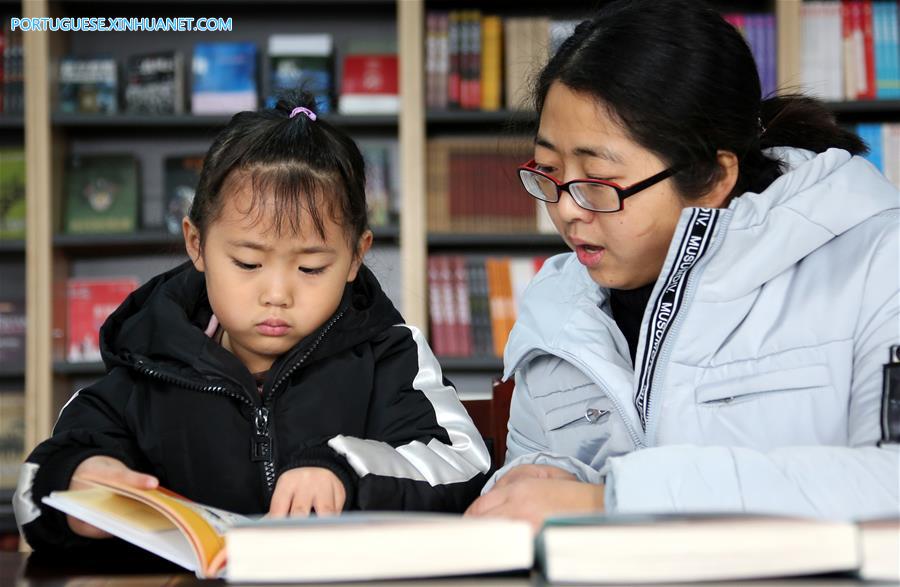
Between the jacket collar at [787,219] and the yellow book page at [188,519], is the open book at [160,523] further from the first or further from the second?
the jacket collar at [787,219]

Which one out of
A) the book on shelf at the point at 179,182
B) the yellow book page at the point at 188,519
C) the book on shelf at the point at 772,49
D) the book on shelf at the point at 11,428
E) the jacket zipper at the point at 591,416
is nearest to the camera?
the yellow book page at the point at 188,519

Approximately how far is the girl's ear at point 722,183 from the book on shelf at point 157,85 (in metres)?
2.38

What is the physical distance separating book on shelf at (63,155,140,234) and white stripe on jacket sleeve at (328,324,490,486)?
2116mm

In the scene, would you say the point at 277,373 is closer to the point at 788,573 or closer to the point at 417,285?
the point at 788,573

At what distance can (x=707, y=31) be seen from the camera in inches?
49.9

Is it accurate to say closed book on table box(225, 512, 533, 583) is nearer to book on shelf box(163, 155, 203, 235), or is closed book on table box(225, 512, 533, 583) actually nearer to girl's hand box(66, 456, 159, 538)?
girl's hand box(66, 456, 159, 538)

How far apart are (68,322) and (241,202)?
7.01ft

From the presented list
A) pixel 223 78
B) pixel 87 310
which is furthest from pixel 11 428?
pixel 223 78

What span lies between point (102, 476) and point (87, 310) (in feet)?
7.74

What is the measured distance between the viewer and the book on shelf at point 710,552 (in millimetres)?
647

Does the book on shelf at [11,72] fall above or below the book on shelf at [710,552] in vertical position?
above

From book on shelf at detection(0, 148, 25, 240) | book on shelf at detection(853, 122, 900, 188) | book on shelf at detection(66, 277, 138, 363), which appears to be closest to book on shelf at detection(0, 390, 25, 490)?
book on shelf at detection(66, 277, 138, 363)

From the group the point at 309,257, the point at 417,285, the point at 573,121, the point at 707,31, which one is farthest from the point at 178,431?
the point at 417,285

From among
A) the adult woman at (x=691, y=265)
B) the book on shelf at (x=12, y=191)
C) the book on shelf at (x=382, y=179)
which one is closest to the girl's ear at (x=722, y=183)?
the adult woman at (x=691, y=265)
